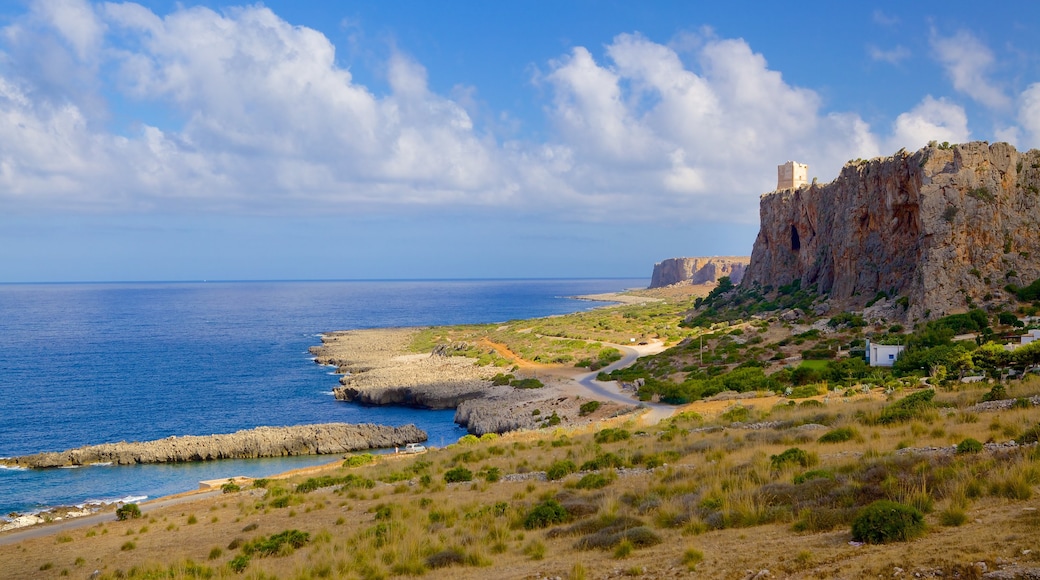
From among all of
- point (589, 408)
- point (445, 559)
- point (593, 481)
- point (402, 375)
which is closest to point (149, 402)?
point (402, 375)

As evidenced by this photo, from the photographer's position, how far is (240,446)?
46.0 m

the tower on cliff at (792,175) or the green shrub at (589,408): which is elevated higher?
the tower on cliff at (792,175)

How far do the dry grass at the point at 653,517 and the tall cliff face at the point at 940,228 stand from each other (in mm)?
29197

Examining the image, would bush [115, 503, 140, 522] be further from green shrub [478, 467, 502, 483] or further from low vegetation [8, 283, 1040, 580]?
green shrub [478, 467, 502, 483]

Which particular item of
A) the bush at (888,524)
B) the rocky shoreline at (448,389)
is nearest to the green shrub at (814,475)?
the bush at (888,524)

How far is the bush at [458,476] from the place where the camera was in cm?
2199

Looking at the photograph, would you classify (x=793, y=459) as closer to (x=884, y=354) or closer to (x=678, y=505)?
(x=678, y=505)

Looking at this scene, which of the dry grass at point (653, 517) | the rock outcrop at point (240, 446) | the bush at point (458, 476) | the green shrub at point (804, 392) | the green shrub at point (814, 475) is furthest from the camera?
the rock outcrop at point (240, 446)

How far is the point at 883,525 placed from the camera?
962 centimetres

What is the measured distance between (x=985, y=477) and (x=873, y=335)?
40.7 m

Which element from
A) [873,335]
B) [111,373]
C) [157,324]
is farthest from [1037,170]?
[157,324]

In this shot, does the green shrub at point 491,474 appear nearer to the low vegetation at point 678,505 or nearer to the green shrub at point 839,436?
the low vegetation at point 678,505

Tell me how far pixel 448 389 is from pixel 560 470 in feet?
151

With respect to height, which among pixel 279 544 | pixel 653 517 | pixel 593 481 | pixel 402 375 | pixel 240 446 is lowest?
pixel 240 446
